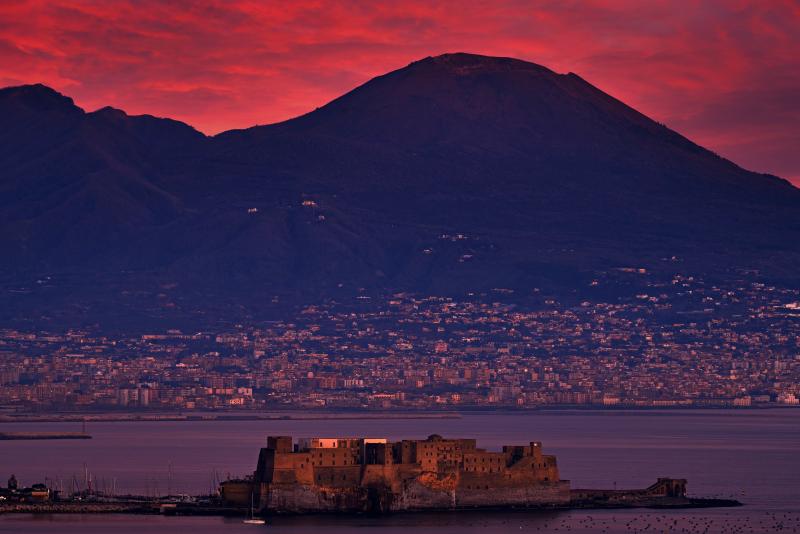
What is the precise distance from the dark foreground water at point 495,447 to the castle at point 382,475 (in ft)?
3.34

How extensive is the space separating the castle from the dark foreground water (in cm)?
102

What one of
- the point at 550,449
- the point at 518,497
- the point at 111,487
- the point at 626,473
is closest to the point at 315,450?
the point at 518,497

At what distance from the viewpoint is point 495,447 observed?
153125 millimetres

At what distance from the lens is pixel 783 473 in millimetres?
139375

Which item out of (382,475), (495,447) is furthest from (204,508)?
(495,447)

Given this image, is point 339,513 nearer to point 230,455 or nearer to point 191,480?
point 191,480

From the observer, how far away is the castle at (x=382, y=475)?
9512 cm

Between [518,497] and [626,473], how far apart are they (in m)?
35.2

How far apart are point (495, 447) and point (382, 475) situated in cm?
5772

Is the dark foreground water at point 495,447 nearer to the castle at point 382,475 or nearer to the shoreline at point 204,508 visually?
the shoreline at point 204,508

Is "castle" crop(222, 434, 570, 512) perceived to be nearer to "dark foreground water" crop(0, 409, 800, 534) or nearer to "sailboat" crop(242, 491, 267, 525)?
"sailboat" crop(242, 491, 267, 525)

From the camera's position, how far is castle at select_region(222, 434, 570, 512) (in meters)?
95.1

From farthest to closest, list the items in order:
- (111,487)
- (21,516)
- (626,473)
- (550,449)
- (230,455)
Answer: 1. (550,449)
2. (230,455)
3. (626,473)
4. (111,487)
5. (21,516)

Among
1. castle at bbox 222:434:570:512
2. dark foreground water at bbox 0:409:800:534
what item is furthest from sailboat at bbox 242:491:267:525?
dark foreground water at bbox 0:409:800:534
